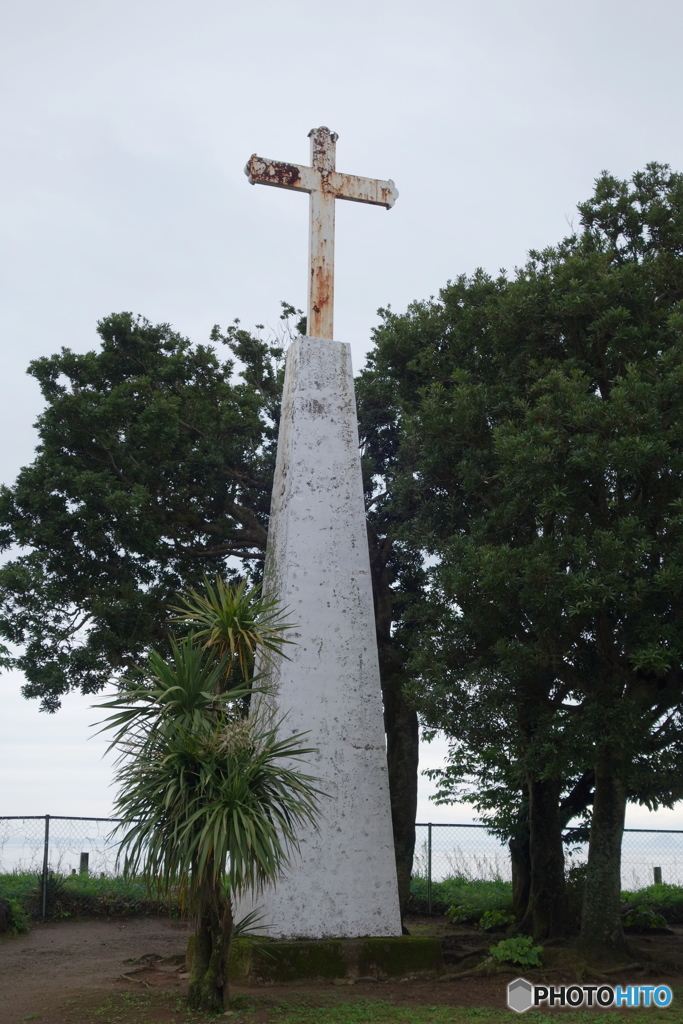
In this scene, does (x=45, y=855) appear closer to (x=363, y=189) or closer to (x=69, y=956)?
(x=69, y=956)

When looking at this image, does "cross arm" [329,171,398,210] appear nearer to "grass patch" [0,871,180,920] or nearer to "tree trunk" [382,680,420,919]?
"tree trunk" [382,680,420,919]

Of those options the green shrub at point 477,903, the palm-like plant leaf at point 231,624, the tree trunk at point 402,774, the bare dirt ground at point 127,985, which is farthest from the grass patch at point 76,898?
the palm-like plant leaf at point 231,624

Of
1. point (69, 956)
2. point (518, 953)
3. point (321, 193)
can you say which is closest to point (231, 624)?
point (518, 953)

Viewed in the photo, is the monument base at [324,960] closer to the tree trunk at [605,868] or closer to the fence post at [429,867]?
the tree trunk at [605,868]

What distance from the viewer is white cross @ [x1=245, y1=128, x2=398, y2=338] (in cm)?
1118

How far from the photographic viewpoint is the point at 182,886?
22.2ft

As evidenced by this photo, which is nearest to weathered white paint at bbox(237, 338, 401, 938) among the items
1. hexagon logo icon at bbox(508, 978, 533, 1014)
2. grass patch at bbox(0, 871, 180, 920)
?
hexagon logo icon at bbox(508, 978, 533, 1014)

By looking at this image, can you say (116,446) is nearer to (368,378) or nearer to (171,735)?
(368,378)

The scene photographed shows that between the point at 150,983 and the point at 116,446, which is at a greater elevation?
the point at 116,446

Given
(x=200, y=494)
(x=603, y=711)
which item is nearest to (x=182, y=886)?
(x=603, y=711)

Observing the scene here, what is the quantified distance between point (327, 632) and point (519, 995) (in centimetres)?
379

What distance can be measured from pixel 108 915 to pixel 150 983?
6631 mm

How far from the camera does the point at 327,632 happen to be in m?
9.72

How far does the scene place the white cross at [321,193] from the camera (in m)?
11.2
